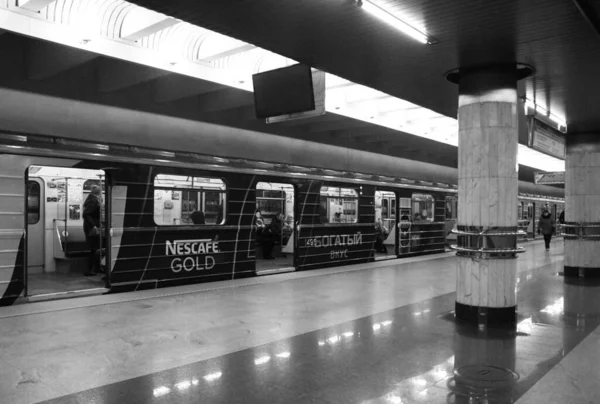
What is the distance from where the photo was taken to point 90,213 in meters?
9.76

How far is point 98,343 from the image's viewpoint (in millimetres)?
5289

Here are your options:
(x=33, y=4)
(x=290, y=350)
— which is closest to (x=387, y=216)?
(x=290, y=350)

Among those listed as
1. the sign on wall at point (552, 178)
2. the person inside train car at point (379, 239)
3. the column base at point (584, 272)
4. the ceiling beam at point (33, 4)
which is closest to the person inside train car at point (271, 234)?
the person inside train car at point (379, 239)

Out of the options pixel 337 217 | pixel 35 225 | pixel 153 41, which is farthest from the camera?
pixel 337 217

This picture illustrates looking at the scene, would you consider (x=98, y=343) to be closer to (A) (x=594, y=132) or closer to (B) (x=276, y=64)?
(B) (x=276, y=64)

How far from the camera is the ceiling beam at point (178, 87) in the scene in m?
7.62

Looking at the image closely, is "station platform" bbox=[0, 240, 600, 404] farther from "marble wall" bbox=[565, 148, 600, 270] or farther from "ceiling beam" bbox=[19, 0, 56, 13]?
"ceiling beam" bbox=[19, 0, 56, 13]

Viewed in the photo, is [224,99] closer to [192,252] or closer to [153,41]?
[153,41]

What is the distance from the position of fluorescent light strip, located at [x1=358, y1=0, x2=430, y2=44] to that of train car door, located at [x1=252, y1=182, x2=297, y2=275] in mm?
8528

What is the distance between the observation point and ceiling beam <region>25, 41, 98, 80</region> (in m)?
6.24

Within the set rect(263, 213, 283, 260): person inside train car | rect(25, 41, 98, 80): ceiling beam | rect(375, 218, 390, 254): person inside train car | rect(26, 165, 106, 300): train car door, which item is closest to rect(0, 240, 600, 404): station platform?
rect(26, 165, 106, 300): train car door

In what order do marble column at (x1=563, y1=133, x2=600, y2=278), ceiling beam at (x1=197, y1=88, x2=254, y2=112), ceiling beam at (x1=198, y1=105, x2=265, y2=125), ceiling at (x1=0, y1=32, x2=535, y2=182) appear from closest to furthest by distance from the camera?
ceiling at (x1=0, y1=32, x2=535, y2=182)
ceiling beam at (x1=197, y1=88, x2=254, y2=112)
ceiling beam at (x1=198, y1=105, x2=265, y2=125)
marble column at (x1=563, y1=133, x2=600, y2=278)

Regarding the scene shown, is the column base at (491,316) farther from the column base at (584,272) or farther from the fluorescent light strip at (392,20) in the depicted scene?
the column base at (584,272)

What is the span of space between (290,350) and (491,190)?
10.2 feet
